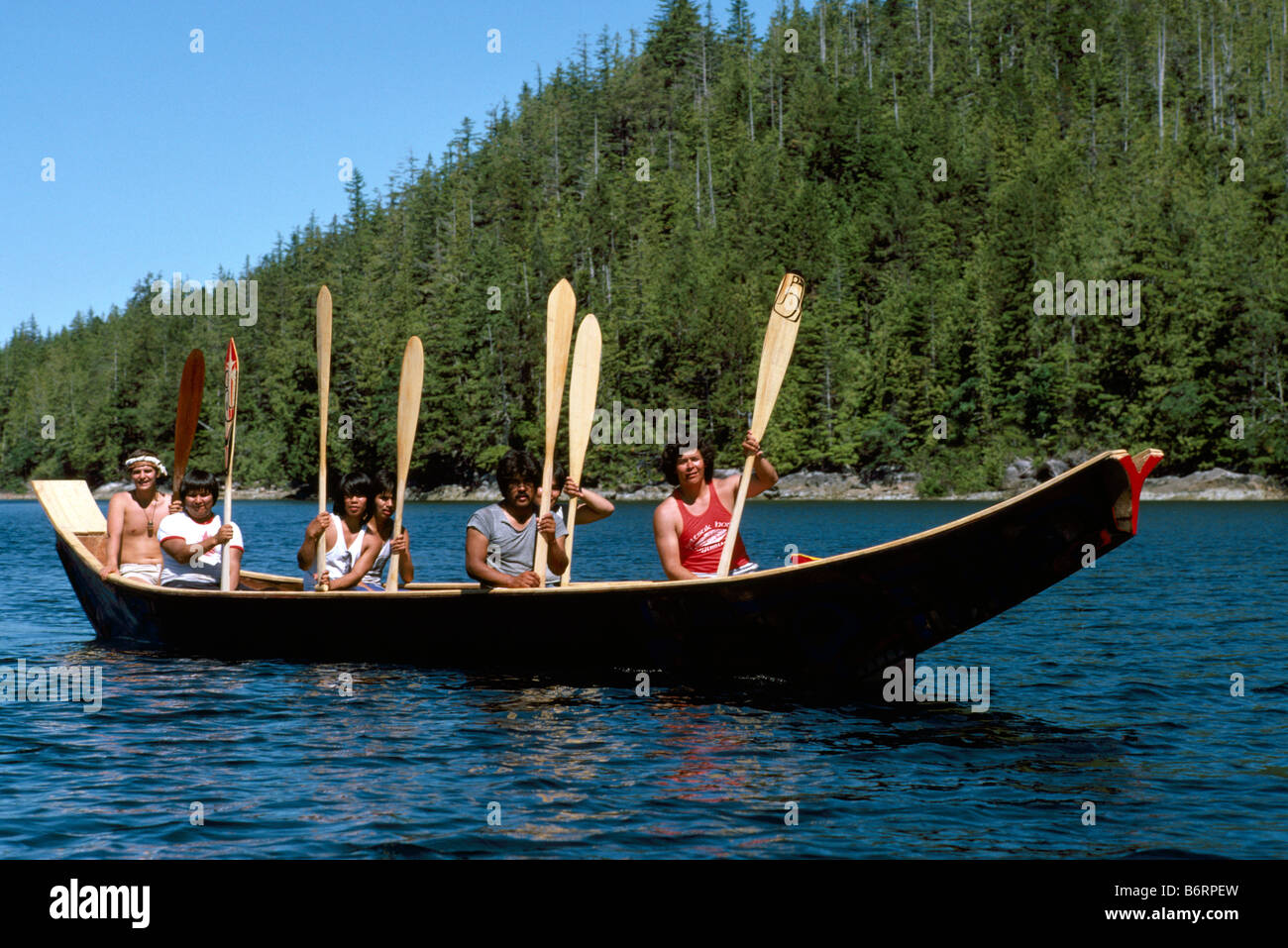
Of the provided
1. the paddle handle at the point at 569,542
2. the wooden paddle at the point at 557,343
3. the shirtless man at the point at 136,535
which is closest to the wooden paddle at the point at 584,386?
the wooden paddle at the point at 557,343

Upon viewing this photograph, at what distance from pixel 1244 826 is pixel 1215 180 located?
3431 inches

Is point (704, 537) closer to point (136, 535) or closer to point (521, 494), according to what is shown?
point (521, 494)

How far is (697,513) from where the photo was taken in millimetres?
10711

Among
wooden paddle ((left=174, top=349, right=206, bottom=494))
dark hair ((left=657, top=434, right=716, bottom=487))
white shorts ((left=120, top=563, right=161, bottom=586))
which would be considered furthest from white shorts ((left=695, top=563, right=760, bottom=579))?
wooden paddle ((left=174, top=349, right=206, bottom=494))

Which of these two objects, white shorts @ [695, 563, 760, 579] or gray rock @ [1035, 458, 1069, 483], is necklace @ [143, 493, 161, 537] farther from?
gray rock @ [1035, 458, 1069, 483]

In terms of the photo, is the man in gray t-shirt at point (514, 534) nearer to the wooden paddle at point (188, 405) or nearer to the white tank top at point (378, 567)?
the white tank top at point (378, 567)

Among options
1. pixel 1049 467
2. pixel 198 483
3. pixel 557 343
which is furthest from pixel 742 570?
pixel 1049 467

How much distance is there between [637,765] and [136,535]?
7.41m

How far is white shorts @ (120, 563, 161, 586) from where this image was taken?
13352mm

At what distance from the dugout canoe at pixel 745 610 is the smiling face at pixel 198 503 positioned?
753 millimetres

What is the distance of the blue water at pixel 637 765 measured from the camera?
272 inches
